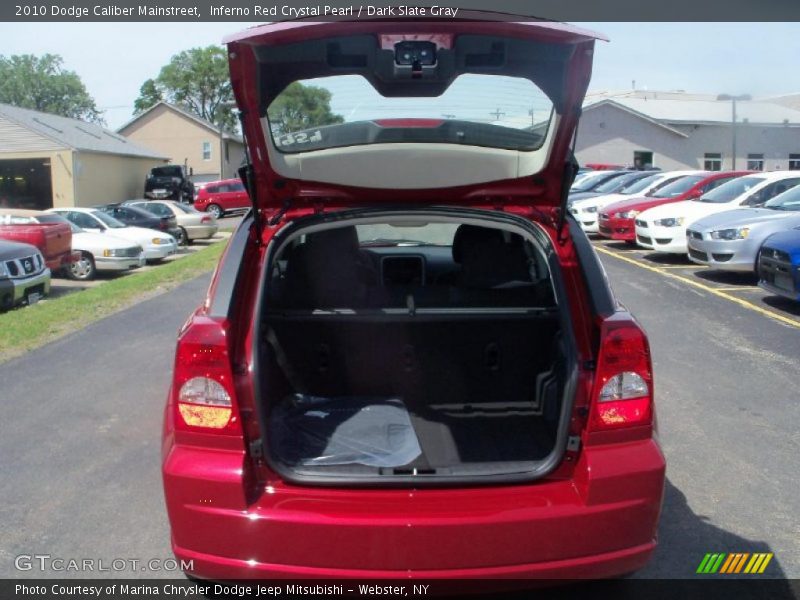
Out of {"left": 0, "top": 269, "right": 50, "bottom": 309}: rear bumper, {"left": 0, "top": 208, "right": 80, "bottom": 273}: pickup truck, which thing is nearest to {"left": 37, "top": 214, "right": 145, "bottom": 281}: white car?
{"left": 0, "top": 208, "right": 80, "bottom": 273}: pickup truck

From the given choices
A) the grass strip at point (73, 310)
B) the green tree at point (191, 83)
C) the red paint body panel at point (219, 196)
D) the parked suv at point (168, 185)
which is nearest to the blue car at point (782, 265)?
the grass strip at point (73, 310)

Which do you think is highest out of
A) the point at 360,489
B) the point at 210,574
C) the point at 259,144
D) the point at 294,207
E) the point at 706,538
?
the point at 259,144

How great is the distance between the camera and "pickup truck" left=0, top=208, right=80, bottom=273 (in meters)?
12.9

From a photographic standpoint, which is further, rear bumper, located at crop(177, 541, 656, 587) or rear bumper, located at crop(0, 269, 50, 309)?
rear bumper, located at crop(0, 269, 50, 309)

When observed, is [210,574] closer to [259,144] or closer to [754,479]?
[259,144]

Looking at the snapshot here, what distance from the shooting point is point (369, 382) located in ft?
12.8

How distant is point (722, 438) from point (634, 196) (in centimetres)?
1503

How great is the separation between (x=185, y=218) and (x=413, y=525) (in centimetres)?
2074

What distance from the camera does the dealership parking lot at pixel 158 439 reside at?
3.78 m

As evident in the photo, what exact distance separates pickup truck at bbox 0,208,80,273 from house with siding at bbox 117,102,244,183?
37.0 m

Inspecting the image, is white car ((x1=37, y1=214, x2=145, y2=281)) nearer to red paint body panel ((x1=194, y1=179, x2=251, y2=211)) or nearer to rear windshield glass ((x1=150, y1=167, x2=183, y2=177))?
red paint body panel ((x1=194, y1=179, x2=251, y2=211))

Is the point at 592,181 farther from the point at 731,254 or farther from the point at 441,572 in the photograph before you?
the point at 441,572

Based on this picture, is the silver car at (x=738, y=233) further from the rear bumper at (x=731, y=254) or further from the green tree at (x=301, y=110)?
the green tree at (x=301, y=110)

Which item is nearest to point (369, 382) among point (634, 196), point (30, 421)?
point (30, 421)
